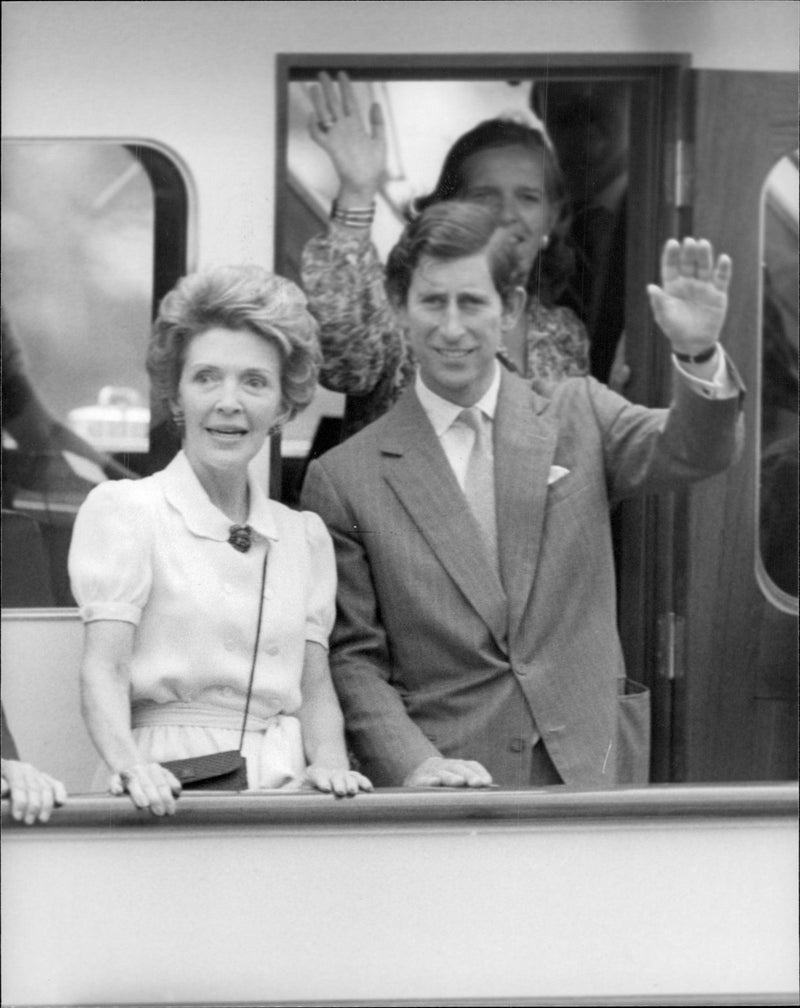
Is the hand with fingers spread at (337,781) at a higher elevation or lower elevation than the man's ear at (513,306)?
lower

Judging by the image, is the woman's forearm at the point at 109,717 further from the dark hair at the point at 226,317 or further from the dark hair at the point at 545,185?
the dark hair at the point at 545,185

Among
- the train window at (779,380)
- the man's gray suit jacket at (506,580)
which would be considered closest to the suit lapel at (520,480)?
the man's gray suit jacket at (506,580)

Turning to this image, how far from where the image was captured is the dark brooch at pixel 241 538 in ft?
11.4

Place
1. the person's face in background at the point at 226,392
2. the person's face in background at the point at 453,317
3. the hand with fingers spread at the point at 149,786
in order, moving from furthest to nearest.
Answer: the person's face in background at the point at 453,317
the person's face in background at the point at 226,392
the hand with fingers spread at the point at 149,786

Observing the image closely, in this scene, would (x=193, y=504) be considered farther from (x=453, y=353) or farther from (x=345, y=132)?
(x=345, y=132)

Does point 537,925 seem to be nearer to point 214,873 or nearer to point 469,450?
point 214,873

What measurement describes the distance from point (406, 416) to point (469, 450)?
0.15 meters

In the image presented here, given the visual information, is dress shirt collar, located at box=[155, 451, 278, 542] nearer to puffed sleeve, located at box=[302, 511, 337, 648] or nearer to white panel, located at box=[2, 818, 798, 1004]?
puffed sleeve, located at box=[302, 511, 337, 648]

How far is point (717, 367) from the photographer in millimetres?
3576

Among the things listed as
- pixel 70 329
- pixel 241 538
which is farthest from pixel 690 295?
pixel 70 329

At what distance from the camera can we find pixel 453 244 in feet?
11.6

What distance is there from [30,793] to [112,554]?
490mm

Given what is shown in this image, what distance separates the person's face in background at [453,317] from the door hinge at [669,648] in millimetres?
661

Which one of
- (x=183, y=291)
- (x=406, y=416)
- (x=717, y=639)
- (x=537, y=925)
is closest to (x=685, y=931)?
(x=537, y=925)
